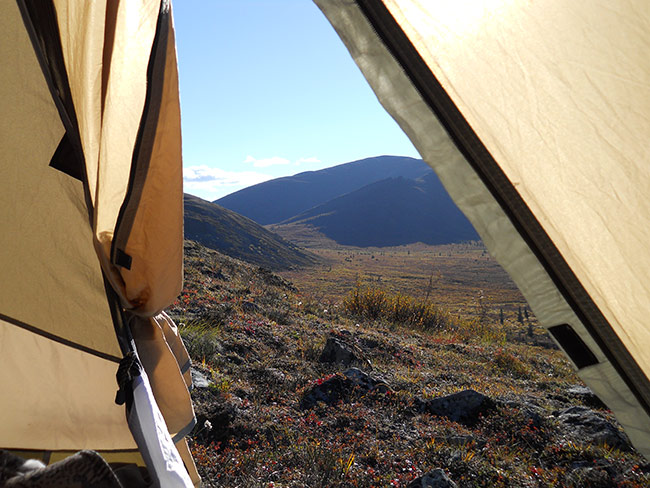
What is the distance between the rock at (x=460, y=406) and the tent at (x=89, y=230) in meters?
3.07

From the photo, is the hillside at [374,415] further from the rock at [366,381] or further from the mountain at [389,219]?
the mountain at [389,219]

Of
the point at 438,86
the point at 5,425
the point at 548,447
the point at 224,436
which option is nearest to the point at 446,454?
the point at 548,447

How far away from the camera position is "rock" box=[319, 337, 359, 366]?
561 centimetres

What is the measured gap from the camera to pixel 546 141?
38.4 inches

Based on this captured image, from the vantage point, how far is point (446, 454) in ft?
11.4

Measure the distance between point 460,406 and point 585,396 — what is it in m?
2.46

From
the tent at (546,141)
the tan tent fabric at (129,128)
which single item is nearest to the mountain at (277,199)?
the tan tent fabric at (129,128)

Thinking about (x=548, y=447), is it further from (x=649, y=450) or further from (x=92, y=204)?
(x=92, y=204)

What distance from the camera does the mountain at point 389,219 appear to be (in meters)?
111

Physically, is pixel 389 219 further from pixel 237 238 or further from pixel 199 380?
pixel 199 380

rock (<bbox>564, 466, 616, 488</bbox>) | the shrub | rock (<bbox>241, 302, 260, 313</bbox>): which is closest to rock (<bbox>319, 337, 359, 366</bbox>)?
rock (<bbox>241, 302, 260, 313</bbox>)

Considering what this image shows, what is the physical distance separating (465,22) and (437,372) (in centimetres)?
566

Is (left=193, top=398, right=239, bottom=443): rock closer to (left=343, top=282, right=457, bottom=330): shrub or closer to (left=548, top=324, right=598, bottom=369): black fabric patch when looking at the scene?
(left=548, top=324, right=598, bottom=369): black fabric patch

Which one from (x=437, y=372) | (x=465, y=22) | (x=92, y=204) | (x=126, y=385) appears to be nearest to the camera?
(x=465, y=22)
